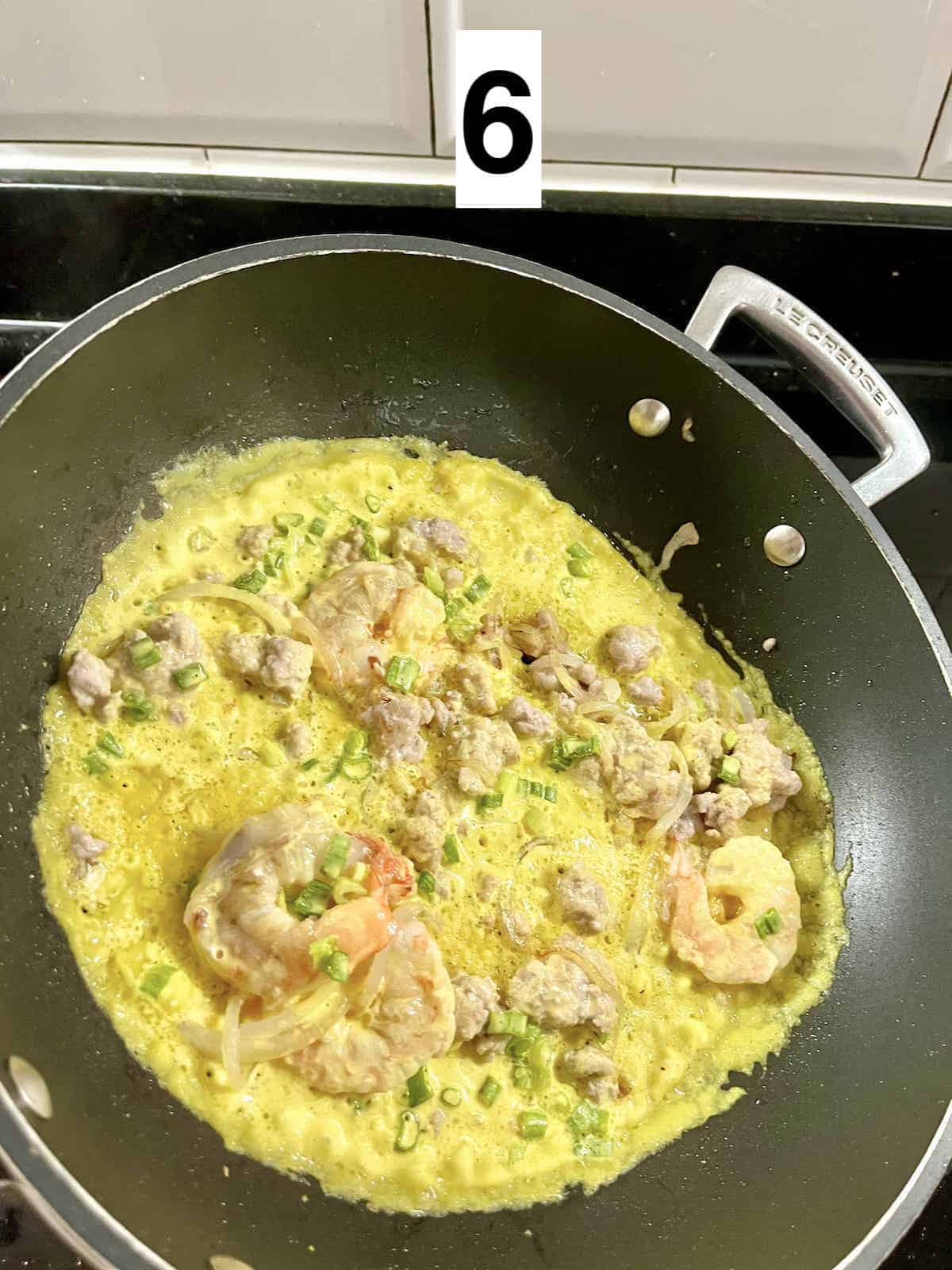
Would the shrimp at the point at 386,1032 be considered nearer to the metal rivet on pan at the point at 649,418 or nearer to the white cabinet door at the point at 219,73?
the metal rivet on pan at the point at 649,418

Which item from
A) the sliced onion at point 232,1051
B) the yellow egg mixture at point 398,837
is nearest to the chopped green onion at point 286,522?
the yellow egg mixture at point 398,837

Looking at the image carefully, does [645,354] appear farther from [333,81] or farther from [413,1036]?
[413,1036]

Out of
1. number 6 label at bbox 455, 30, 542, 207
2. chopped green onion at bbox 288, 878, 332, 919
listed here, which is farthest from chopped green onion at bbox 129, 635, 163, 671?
number 6 label at bbox 455, 30, 542, 207

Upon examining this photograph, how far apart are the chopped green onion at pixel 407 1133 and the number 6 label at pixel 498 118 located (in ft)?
4.66

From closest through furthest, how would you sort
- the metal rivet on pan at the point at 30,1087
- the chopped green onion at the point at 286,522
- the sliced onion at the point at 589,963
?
the metal rivet on pan at the point at 30,1087
the sliced onion at the point at 589,963
the chopped green onion at the point at 286,522

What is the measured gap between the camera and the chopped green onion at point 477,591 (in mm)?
1744

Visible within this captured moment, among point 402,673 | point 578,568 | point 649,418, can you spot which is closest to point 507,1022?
point 402,673

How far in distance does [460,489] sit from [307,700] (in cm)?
47

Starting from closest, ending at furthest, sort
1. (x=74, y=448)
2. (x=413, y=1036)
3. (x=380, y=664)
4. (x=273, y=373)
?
1. (x=413, y=1036)
2. (x=74, y=448)
3. (x=380, y=664)
4. (x=273, y=373)

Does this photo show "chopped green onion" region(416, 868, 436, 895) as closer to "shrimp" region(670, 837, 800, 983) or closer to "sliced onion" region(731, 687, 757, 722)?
"shrimp" region(670, 837, 800, 983)

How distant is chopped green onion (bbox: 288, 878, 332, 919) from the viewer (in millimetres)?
1353

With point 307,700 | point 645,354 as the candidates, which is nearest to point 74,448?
point 307,700

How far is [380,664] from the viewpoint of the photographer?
1611 millimetres

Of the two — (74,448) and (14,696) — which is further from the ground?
(74,448)
